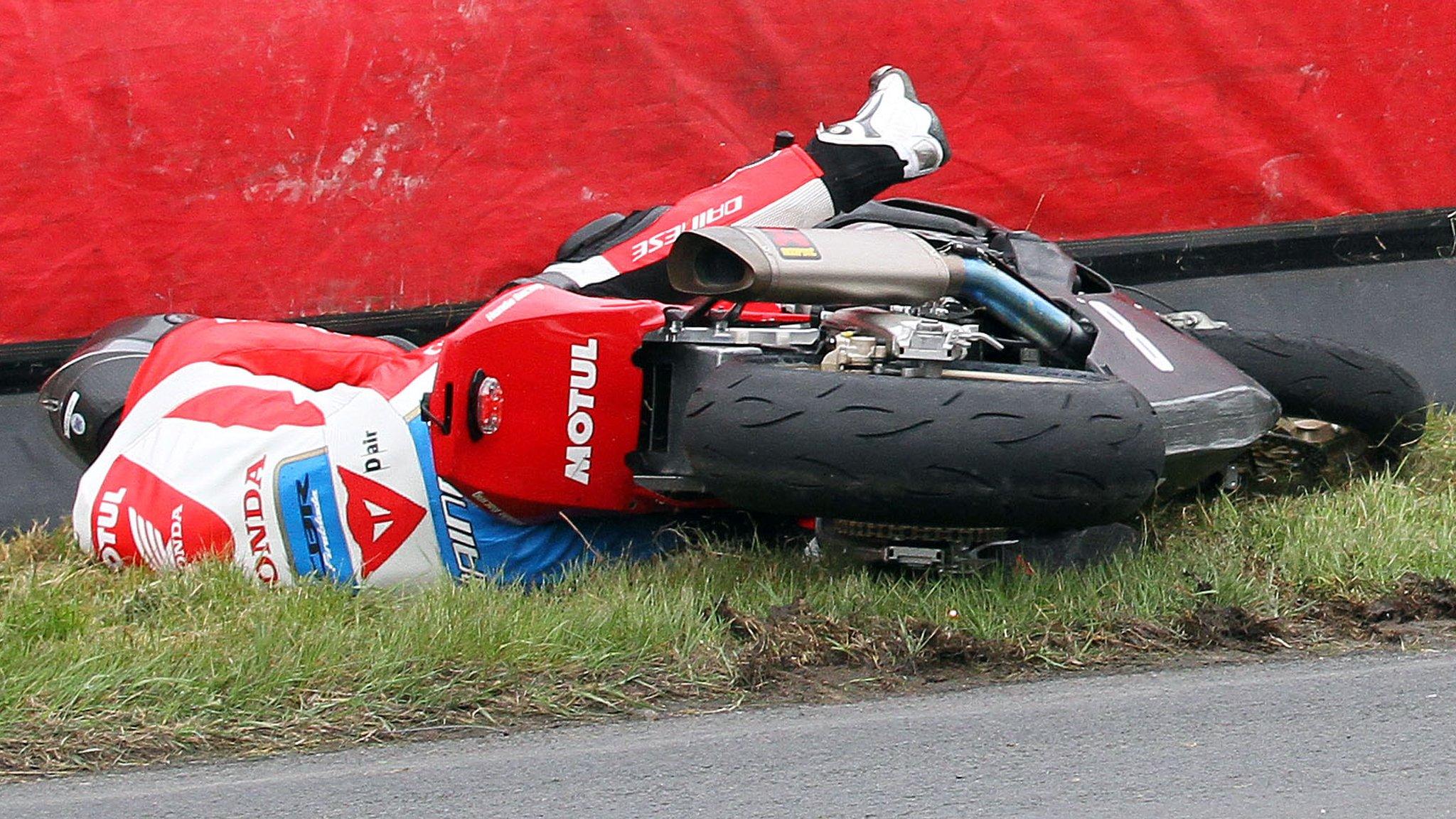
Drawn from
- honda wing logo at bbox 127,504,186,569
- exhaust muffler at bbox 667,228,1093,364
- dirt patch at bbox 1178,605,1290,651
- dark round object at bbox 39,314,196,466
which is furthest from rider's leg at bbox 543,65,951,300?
dirt patch at bbox 1178,605,1290,651

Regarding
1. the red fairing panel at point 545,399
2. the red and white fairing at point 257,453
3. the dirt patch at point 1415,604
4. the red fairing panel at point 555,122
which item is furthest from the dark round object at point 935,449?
the red fairing panel at point 555,122

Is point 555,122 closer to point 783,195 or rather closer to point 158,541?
point 783,195

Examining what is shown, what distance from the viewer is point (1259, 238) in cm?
622

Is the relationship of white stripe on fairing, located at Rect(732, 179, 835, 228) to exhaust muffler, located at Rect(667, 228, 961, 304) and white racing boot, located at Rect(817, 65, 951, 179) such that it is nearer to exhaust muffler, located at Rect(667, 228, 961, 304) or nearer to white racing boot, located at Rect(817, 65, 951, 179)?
white racing boot, located at Rect(817, 65, 951, 179)

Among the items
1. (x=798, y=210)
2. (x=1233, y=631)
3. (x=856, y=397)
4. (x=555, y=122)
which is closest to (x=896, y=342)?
(x=856, y=397)

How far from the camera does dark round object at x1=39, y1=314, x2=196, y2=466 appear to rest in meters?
5.16

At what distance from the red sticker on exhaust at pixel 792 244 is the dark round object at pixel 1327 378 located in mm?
1430

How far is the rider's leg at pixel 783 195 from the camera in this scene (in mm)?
4863

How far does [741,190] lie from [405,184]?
→ 145 centimetres

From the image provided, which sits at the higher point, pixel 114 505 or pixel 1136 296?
pixel 1136 296

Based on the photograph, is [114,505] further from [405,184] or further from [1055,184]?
[1055,184]

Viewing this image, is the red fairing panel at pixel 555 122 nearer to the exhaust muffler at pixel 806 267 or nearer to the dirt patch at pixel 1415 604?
the exhaust muffler at pixel 806 267

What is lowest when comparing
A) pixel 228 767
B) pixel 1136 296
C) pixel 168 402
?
pixel 228 767

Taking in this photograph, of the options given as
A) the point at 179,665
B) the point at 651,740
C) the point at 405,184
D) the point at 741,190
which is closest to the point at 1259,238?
the point at 741,190
